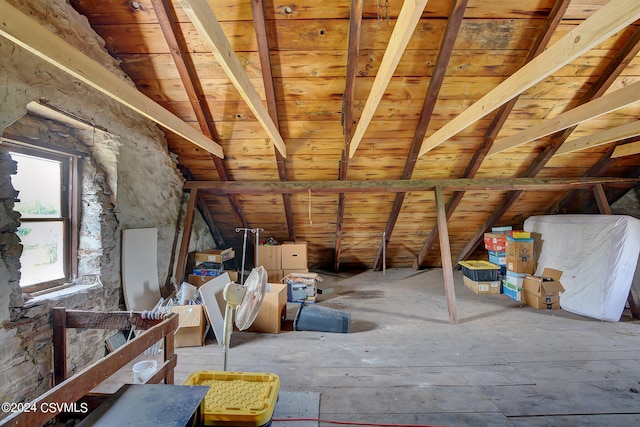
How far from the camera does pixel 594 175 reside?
3893mm

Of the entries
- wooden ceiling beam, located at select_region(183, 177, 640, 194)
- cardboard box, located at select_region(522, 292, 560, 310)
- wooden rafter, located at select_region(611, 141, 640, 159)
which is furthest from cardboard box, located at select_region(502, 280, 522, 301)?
wooden rafter, located at select_region(611, 141, 640, 159)

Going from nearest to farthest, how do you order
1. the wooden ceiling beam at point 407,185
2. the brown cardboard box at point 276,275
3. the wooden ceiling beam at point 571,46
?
the wooden ceiling beam at point 571,46 → the wooden ceiling beam at point 407,185 → the brown cardboard box at point 276,275

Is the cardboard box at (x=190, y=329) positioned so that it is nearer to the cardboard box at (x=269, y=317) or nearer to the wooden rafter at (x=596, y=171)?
the cardboard box at (x=269, y=317)

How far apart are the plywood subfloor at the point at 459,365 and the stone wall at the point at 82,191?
91 cm

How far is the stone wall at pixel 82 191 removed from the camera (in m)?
1.69

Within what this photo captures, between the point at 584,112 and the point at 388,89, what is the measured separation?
1562mm

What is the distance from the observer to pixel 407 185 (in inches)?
154

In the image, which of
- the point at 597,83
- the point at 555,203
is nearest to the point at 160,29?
the point at 597,83

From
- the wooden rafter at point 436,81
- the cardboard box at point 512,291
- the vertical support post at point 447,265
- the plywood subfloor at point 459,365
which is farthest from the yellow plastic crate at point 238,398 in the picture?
the cardboard box at point 512,291

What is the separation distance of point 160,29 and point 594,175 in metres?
5.49

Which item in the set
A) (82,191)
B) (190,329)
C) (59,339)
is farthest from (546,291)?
(82,191)

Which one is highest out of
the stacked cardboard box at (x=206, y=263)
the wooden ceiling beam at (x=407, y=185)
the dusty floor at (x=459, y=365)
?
the wooden ceiling beam at (x=407, y=185)

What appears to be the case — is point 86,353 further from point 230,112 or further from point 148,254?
point 230,112

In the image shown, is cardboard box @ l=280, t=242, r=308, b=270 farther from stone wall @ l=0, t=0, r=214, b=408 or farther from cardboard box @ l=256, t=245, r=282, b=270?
stone wall @ l=0, t=0, r=214, b=408
